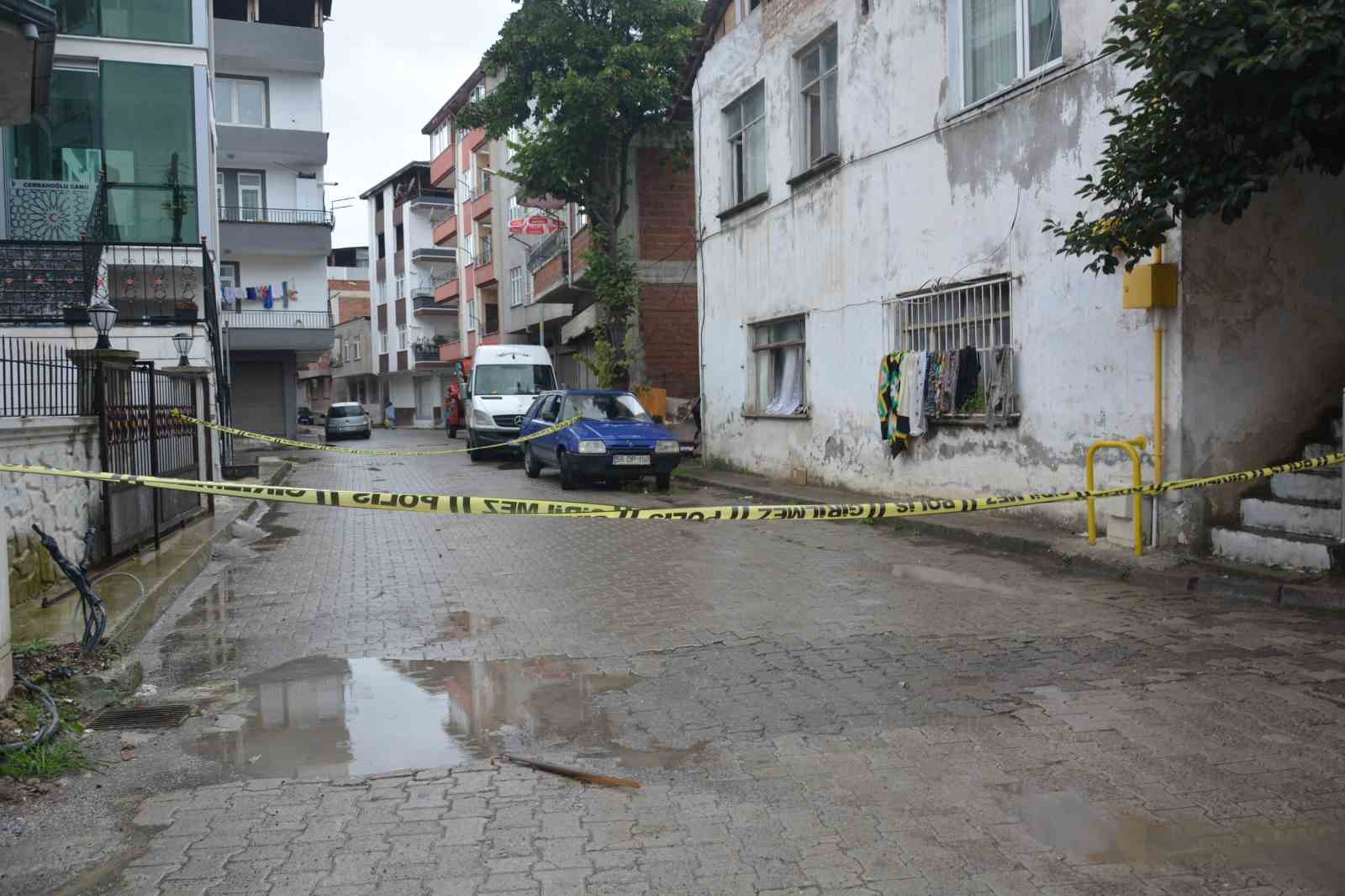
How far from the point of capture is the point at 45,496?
852cm

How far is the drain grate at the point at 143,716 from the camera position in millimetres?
5520

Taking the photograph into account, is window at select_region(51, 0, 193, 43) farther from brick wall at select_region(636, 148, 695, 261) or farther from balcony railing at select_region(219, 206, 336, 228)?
balcony railing at select_region(219, 206, 336, 228)

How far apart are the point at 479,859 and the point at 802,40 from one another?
15249 mm

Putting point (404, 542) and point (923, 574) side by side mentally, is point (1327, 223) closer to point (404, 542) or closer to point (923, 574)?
point (923, 574)

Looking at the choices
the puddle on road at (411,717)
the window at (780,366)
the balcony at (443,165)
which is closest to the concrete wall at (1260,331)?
the puddle on road at (411,717)

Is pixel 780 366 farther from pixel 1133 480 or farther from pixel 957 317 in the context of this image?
pixel 1133 480

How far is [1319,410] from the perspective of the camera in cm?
976

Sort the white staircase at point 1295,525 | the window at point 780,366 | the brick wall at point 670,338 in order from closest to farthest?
the white staircase at point 1295,525 → the window at point 780,366 → the brick wall at point 670,338

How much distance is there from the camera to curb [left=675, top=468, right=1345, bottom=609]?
7660 millimetres

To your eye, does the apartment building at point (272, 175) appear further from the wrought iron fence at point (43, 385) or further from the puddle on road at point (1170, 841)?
the puddle on road at point (1170, 841)

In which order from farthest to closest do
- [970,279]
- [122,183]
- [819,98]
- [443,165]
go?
[443,165] < [122,183] < [819,98] < [970,279]

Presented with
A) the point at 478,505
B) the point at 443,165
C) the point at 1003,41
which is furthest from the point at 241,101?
the point at 478,505

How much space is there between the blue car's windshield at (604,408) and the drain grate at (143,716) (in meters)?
12.7

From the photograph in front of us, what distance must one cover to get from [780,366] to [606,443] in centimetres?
331
